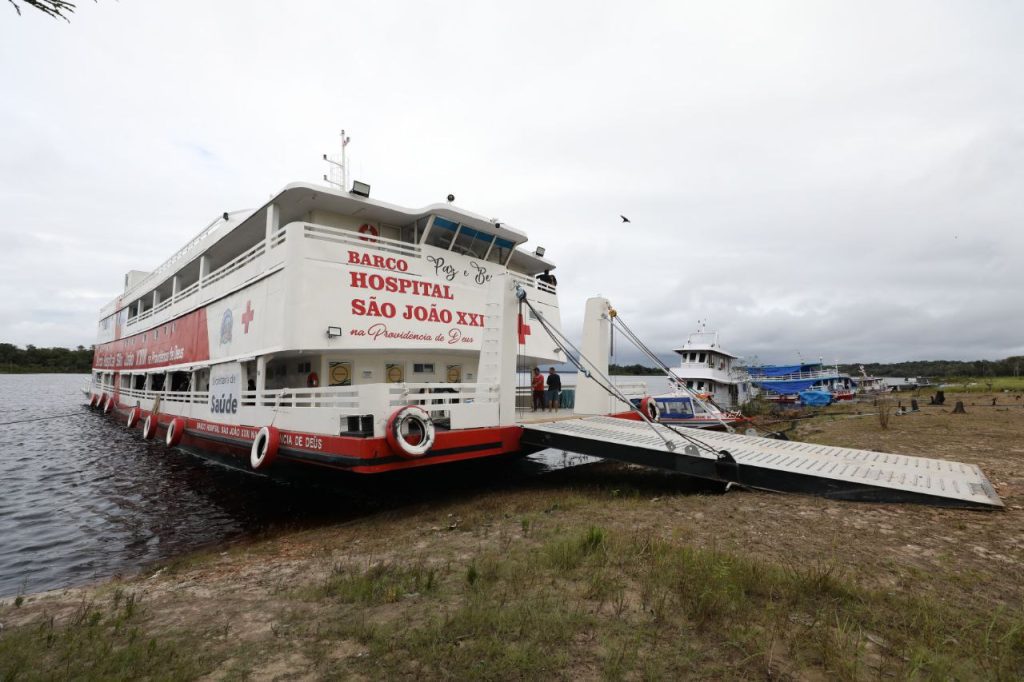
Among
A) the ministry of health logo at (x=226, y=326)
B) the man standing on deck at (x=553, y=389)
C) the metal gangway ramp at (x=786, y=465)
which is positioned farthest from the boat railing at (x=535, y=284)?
the ministry of health logo at (x=226, y=326)

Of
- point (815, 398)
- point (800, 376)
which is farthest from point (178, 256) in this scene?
point (800, 376)

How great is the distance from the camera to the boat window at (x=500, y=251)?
13.8 metres

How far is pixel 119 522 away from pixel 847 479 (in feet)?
40.3

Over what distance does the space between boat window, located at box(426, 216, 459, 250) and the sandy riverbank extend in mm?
7760

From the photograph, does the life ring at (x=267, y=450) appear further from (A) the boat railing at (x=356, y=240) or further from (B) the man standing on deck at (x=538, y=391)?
(B) the man standing on deck at (x=538, y=391)

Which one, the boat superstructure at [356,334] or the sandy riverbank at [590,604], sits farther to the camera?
the boat superstructure at [356,334]

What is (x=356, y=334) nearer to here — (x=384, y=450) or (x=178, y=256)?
(x=384, y=450)

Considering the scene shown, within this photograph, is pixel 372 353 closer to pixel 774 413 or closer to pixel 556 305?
pixel 556 305

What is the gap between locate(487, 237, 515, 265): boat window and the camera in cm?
1379

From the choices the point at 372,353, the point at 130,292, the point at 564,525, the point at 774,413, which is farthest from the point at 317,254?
the point at 774,413

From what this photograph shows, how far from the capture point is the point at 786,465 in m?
7.52

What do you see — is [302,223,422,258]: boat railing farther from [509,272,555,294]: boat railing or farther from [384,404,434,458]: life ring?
[384,404,434,458]: life ring

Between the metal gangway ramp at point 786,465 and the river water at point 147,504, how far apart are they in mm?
2236

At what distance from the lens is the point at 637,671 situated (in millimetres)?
2963
